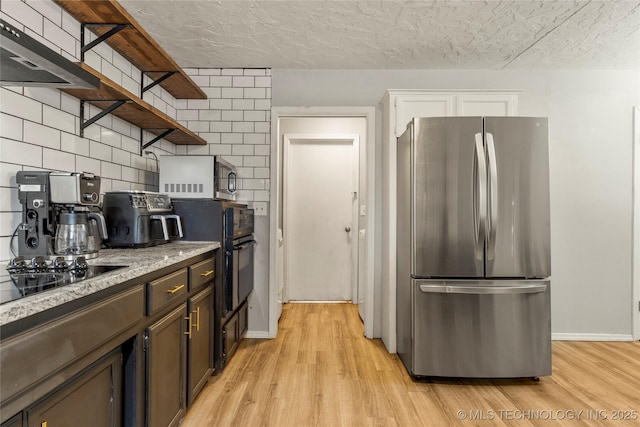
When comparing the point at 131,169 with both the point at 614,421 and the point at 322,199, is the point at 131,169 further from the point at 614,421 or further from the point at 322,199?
the point at 614,421

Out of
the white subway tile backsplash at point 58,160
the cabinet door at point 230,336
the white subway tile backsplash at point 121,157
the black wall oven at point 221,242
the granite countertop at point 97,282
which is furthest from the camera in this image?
the cabinet door at point 230,336

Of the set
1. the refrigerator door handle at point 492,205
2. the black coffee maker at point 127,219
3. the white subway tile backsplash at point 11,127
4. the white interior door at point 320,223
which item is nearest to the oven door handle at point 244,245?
the black coffee maker at point 127,219

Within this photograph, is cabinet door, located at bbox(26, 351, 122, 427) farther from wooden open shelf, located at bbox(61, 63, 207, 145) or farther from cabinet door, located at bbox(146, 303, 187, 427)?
wooden open shelf, located at bbox(61, 63, 207, 145)

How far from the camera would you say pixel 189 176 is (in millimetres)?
2393

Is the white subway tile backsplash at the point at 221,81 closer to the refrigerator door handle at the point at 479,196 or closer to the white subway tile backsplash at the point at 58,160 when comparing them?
the white subway tile backsplash at the point at 58,160

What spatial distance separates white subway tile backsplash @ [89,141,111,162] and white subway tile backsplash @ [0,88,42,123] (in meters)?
0.38

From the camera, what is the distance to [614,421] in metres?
1.90

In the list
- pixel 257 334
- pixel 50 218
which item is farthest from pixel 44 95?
pixel 257 334

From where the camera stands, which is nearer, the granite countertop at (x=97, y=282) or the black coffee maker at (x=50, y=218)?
the granite countertop at (x=97, y=282)

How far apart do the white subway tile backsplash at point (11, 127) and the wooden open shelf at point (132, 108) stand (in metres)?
0.33

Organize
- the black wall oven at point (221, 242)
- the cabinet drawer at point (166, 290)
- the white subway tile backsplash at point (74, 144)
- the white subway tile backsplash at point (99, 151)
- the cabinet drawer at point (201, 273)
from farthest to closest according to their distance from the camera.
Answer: the black wall oven at point (221, 242), the white subway tile backsplash at point (99, 151), the cabinet drawer at point (201, 273), the white subway tile backsplash at point (74, 144), the cabinet drawer at point (166, 290)

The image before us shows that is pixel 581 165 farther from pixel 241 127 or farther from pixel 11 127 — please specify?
pixel 11 127

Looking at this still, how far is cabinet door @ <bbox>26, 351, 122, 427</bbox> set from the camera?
0.89 meters

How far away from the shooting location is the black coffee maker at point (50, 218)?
145cm
